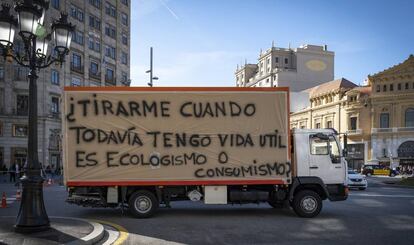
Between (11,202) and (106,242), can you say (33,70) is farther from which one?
(11,202)

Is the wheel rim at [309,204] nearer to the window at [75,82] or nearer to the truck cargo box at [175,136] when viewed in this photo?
the truck cargo box at [175,136]

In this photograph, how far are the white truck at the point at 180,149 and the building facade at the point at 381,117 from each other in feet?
219

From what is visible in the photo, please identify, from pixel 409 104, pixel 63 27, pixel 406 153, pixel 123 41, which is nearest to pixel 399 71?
pixel 409 104

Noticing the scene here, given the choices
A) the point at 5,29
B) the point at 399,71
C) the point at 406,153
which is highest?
the point at 399,71

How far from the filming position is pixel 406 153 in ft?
248

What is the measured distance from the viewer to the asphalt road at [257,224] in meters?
9.04

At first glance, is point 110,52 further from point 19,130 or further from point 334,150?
point 334,150

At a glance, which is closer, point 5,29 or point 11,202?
point 5,29

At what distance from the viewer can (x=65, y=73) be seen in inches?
2173

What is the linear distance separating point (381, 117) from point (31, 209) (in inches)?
3070

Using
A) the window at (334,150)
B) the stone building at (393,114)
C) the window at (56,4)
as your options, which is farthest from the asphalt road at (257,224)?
the stone building at (393,114)

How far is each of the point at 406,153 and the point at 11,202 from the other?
2862 inches

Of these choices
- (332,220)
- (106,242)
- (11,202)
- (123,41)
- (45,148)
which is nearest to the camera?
(106,242)

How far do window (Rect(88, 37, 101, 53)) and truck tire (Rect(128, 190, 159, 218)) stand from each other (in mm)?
51868
